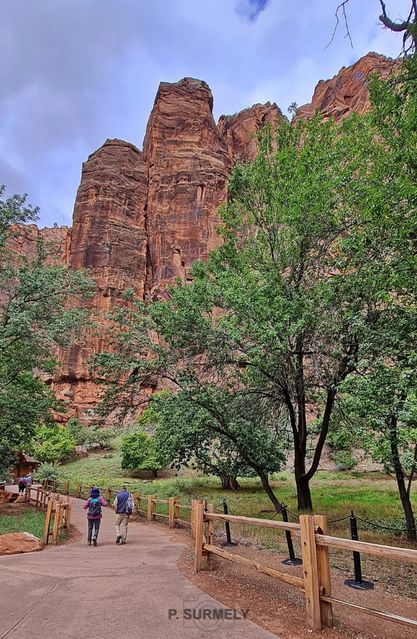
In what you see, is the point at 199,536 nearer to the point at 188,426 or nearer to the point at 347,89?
the point at 188,426

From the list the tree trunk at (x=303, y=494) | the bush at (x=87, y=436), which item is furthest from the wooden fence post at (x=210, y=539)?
the bush at (x=87, y=436)

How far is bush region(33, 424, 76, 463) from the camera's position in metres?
44.1

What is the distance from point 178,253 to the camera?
218ft

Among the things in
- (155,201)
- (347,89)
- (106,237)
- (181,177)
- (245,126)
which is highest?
(347,89)

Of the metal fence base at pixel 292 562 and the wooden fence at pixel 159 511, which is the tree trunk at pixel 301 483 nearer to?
the wooden fence at pixel 159 511

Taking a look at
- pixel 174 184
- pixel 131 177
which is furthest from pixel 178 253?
pixel 131 177

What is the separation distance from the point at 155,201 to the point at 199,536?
227ft

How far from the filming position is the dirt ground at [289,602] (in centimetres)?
420

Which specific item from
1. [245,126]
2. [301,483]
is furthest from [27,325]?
[245,126]

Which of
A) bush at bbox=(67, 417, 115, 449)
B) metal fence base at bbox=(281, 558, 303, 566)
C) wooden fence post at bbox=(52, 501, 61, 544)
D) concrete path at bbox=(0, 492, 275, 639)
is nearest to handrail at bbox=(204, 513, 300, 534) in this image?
concrete path at bbox=(0, 492, 275, 639)

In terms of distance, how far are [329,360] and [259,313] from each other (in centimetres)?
256

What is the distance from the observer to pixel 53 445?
146ft

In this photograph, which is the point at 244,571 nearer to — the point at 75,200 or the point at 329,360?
the point at 329,360

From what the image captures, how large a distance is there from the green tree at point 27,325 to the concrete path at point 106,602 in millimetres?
8833
